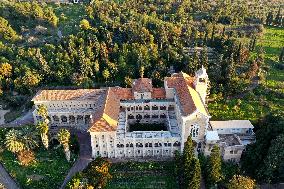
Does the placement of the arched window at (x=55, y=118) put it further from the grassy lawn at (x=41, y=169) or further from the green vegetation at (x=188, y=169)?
the green vegetation at (x=188, y=169)

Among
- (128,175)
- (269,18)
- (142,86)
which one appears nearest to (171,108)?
(142,86)

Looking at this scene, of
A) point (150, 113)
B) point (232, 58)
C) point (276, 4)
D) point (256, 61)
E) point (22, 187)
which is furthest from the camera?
point (276, 4)

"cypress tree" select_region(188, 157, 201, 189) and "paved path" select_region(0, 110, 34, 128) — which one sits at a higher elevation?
"cypress tree" select_region(188, 157, 201, 189)

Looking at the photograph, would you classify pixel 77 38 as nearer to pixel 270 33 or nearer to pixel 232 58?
pixel 232 58

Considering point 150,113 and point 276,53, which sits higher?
point 276,53

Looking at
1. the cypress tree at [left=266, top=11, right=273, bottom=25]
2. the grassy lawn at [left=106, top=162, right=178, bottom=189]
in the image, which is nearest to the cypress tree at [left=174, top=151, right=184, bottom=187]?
the grassy lawn at [left=106, top=162, right=178, bottom=189]

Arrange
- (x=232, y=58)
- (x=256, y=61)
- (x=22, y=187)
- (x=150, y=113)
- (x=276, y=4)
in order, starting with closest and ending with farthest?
(x=22, y=187) → (x=150, y=113) → (x=232, y=58) → (x=256, y=61) → (x=276, y=4)

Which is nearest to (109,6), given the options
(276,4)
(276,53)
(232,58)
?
(232,58)


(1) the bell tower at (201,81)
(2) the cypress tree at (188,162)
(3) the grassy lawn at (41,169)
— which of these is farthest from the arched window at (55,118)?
(1) the bell tower at (201,81)

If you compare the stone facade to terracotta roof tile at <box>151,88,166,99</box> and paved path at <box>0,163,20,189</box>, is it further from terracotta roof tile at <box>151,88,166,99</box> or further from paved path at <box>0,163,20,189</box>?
paved path at <box>0,163,20,189</box>
